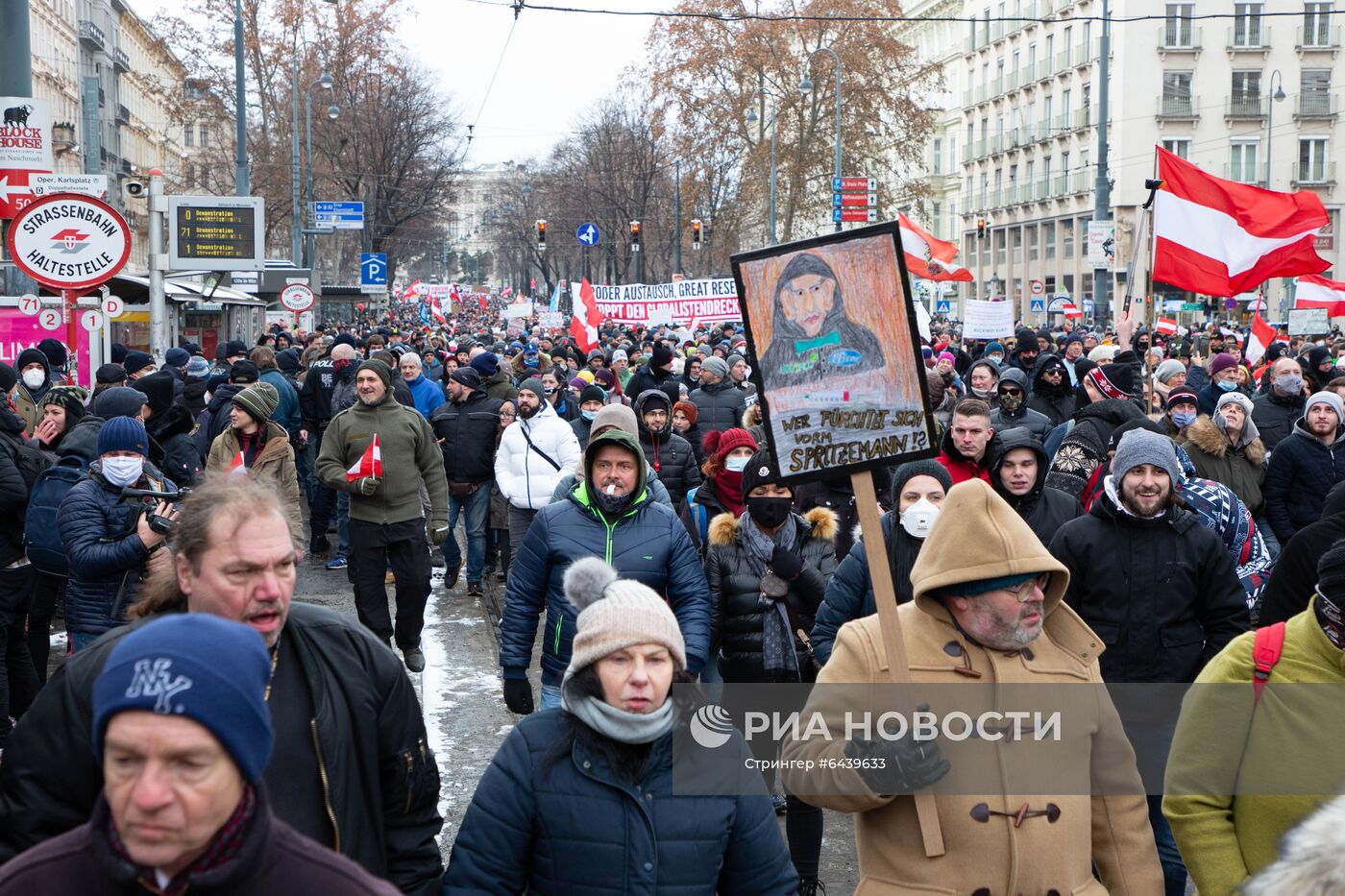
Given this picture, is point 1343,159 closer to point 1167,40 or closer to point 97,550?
point 1167,40

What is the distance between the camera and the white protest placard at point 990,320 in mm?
23625

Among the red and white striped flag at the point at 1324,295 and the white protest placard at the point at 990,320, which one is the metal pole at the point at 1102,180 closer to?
the red and white striped flag at the point at 1324,295

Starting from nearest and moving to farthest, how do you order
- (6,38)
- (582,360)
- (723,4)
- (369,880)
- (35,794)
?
(369,880), (35,794), (6,38), (582,360), (723,4)

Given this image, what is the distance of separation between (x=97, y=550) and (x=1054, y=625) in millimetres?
3816

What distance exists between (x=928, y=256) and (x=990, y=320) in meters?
3.13

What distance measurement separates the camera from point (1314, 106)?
6444 cm

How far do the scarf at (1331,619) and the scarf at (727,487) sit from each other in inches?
161

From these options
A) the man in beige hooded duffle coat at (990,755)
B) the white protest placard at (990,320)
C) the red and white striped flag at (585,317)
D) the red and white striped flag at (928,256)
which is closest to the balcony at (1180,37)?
the red and white striped flag at (928,256)

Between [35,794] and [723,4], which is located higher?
[723,4]

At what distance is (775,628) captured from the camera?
6109 mm

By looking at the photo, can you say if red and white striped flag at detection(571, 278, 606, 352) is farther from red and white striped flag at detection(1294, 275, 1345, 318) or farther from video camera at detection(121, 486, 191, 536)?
video camera at detection(121, 486, 191, 536)

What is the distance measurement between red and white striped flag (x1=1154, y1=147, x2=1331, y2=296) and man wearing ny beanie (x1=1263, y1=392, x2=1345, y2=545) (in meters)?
4.54

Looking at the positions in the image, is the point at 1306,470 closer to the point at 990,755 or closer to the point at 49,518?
the point at 990,755

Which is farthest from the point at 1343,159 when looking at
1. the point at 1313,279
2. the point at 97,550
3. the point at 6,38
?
the point at 97,550
